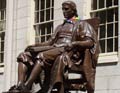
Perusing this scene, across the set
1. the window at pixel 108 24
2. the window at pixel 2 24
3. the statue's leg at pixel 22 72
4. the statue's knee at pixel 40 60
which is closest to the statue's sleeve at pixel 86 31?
the statue's knee at pixel 40 60

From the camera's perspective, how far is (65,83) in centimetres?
1092

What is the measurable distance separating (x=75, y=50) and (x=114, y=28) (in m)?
3.93

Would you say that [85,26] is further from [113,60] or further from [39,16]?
[39,16]

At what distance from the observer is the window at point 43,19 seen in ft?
56.7

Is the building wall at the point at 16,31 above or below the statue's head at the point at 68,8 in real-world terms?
below

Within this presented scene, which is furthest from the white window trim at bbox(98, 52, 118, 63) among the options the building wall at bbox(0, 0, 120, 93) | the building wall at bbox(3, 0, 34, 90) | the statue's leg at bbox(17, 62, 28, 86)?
the statue's leg at bbox(17, 62, 28, 86)

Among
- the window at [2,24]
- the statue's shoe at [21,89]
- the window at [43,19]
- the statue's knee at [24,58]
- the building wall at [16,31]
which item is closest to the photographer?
the statue's shoe at [21,89]

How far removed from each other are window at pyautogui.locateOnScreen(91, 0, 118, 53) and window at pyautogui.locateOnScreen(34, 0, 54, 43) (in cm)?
227

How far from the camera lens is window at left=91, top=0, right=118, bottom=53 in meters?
14.7

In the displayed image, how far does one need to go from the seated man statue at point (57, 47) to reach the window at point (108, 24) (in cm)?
337

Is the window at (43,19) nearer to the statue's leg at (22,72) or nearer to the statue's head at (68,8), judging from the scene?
the statue's head at (68,8)

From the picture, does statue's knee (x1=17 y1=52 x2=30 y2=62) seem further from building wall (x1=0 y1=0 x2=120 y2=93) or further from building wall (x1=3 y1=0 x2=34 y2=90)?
building wall (x1=3 y1=0 x2=34 y2=90)

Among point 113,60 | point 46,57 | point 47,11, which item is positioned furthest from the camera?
point 47,11

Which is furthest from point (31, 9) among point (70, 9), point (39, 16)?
point (70, 9)
